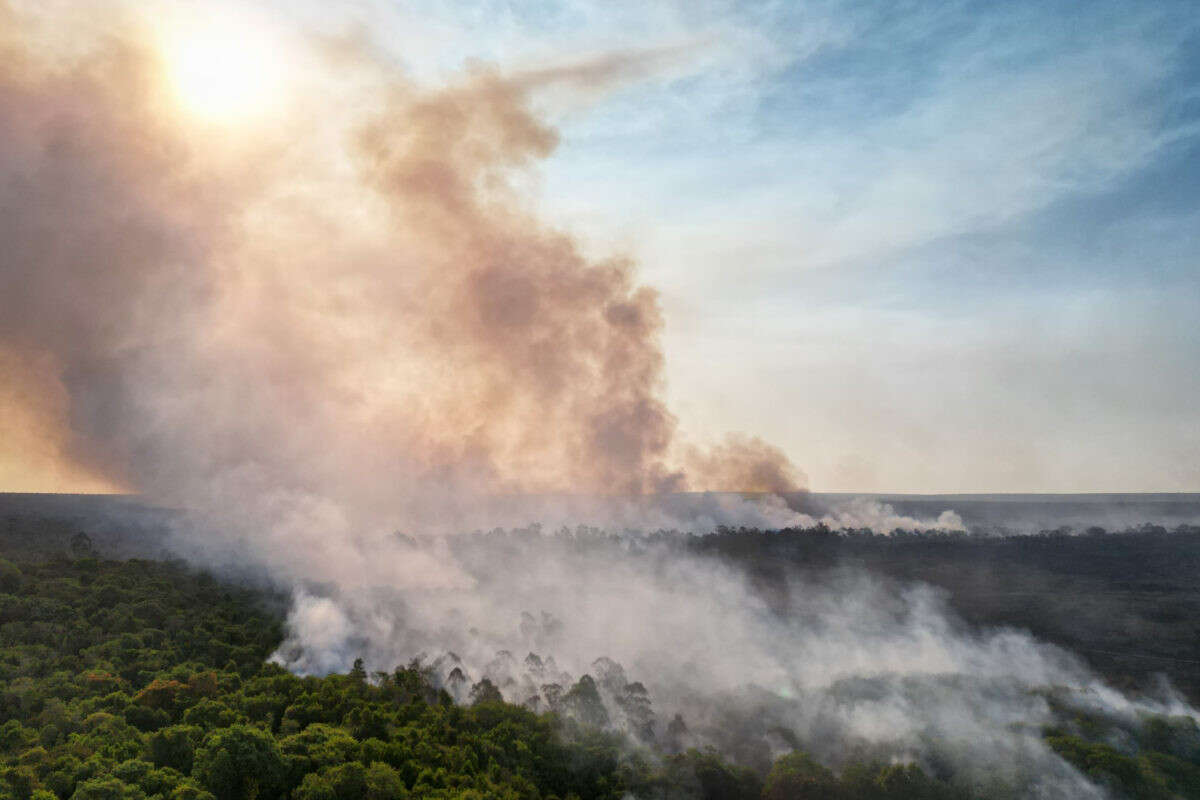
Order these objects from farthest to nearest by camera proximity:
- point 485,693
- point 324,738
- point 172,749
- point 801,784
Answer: point 485,693 < point 801,784 < point 324,738 < point 172,749

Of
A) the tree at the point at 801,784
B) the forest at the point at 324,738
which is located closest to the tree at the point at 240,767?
the forest at the point at 324,738

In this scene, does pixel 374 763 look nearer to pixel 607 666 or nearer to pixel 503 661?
pixel 503 661

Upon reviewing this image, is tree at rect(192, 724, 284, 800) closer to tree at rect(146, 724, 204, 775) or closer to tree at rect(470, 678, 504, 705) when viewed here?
tree at rect(146, 724, 204, 775)

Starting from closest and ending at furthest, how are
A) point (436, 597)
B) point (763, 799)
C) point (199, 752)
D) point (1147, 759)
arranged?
point (199, 752), point (763, 799), point (1147, 759), point (436, 597)

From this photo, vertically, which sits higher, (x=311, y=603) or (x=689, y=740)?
(x=311, y=603)

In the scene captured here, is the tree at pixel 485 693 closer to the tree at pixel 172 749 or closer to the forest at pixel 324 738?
the forest at pixel 324 738

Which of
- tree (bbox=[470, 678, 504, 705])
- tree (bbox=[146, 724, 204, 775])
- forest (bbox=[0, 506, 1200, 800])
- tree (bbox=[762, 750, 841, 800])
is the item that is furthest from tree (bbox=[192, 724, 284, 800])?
tree (bbox=[762, 750, 841, 800])

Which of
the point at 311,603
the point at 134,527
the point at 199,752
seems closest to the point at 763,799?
the point at 199,752

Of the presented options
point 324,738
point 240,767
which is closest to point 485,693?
point 324,738

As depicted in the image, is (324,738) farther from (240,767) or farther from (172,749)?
(172,749)
